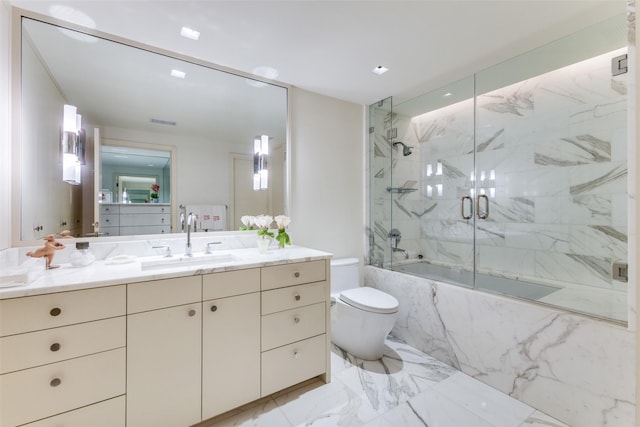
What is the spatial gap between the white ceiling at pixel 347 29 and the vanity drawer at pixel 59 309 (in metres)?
1.49

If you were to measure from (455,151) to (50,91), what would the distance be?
341cm

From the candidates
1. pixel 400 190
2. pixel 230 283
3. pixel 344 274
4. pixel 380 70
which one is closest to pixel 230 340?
pixel 230 283

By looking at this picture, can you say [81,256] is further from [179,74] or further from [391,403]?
[391,403]

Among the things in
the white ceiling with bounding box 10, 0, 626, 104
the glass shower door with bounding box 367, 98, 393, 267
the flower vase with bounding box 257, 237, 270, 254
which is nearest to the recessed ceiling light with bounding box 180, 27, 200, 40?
the white ceiling with bounding box 10, 0, 626, 104

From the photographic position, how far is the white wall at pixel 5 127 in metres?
1.38

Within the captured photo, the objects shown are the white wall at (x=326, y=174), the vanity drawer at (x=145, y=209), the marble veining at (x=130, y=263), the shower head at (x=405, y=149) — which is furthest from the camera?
the shower head at (x=405, y=149)

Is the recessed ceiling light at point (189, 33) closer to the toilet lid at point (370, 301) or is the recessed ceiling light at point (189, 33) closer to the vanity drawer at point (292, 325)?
the vanity drawer at point (292, 325)

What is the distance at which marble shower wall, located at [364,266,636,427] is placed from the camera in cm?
138

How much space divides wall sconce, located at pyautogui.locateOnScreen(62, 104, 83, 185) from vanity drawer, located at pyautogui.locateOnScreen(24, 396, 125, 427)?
4.08 ft

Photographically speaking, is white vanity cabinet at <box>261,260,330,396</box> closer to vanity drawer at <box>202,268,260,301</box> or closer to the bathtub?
vanity drawer at <box>202,268,260,301</box>

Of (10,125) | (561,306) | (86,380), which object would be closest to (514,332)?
(561,306)

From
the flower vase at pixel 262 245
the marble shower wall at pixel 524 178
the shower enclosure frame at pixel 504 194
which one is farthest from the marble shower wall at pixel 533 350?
the flower vase at pixel 262 245

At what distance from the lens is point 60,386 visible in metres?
1.14

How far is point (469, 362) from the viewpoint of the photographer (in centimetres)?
197
